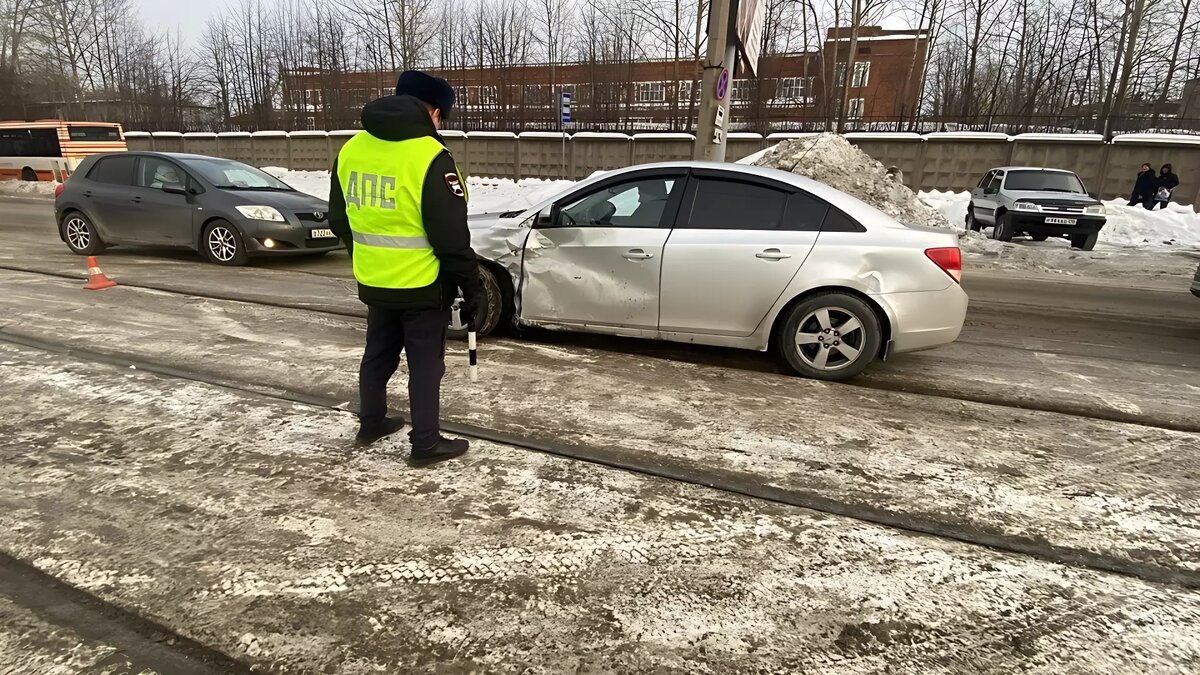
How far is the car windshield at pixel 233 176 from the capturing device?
30.3ft

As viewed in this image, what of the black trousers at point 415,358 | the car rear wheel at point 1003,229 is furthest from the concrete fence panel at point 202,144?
the black trousers at point 415,358

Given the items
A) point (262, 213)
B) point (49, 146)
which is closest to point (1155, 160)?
point (262, 213)

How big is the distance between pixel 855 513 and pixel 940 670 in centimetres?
94

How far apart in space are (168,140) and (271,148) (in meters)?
8.58

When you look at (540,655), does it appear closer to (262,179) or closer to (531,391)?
(531,391)

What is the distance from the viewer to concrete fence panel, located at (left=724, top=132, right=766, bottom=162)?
80.3 feet

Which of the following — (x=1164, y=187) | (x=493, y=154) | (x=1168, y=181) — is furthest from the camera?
(x=493, y=154)

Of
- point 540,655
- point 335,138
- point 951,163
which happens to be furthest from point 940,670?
point 335,138

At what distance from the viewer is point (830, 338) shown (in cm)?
470

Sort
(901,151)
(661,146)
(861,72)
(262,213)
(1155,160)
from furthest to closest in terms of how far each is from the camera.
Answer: (861,72) → (661,146) → (901,151) → (1155,160) → (262,213)

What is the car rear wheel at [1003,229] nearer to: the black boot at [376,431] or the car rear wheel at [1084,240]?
the car rear wheel at [1084,240]

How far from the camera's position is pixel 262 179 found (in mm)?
10008

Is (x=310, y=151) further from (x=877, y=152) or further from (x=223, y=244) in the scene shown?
(x=877, y=152)

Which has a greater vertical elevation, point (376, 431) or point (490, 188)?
point (490, 188)
